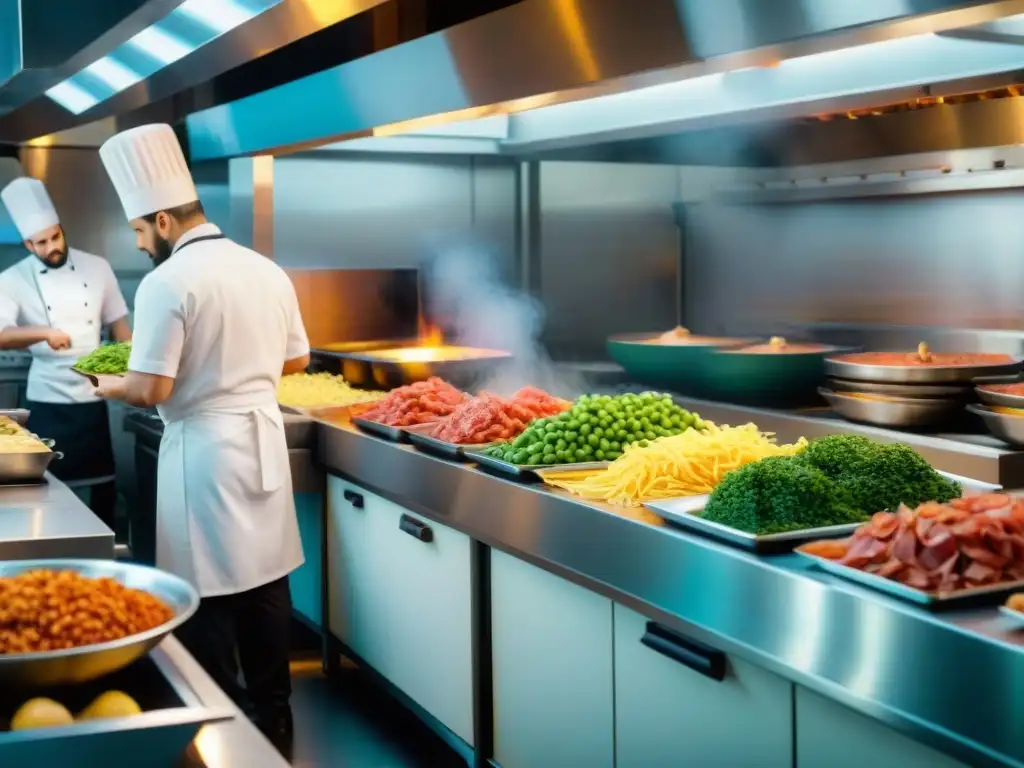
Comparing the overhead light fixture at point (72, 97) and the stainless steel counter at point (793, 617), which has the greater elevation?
the overhead light fixture at point (72, 97)

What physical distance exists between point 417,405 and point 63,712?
Answer: 100 inches

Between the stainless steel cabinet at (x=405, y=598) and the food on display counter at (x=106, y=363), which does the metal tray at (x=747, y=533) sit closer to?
the stainless steel cabinet at (x=405, y=598)

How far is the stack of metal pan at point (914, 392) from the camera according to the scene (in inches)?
125

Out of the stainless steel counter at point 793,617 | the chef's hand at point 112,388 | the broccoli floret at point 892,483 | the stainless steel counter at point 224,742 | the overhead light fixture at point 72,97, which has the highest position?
the overhead light fixture at point 72,97

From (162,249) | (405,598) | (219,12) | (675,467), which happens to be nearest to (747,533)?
(675,467)

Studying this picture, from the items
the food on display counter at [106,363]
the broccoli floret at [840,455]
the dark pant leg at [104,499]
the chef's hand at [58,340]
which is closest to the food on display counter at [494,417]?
the broccoli floret at [840,455]

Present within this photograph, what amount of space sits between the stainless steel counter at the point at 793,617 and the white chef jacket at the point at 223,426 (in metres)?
0.81

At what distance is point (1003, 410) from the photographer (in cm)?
297

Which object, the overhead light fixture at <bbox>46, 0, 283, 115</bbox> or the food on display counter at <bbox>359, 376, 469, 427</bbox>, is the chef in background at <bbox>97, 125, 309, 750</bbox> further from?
the food on display counter at <bbox>359, 376, 469, 427</bbox>

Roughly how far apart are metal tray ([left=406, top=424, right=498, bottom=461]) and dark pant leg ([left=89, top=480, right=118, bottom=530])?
2.93 meters

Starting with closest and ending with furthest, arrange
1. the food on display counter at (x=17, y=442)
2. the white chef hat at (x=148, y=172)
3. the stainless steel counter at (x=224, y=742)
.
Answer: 1. the stainless steel counter at (x=224, y=742)
2. the food on display counter at (x=17, y=442)
3. the white chef hat at (x=148, y=172)

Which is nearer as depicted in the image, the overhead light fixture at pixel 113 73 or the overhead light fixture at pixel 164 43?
the overhead light fixture at pixel 164 43

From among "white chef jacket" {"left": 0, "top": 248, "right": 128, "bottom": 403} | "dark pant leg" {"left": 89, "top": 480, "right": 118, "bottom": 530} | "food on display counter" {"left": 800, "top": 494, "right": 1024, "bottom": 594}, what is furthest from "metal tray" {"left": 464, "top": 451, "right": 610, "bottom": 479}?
"dark pant leg" {"left": 89, "top": 480, "right": 118, "bottom": 530}

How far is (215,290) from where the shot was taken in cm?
359
